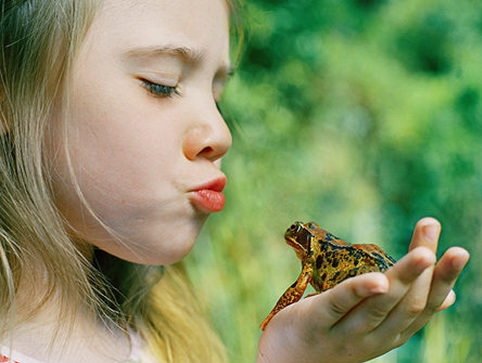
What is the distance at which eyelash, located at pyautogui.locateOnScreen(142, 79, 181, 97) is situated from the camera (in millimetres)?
769

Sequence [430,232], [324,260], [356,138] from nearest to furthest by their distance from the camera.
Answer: [430,232] → [324,260] → [356,138]

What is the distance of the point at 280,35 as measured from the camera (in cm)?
161

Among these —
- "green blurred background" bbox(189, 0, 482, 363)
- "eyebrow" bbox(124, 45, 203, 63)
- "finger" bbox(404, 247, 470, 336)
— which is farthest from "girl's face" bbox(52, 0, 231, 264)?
"green blurred background" bbox(189, 0, 482, 363)

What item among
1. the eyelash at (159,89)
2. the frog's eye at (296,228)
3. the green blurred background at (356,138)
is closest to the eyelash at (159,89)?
the eyelash at (159,89)

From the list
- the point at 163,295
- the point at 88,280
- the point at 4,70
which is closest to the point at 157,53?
the point at 4,70

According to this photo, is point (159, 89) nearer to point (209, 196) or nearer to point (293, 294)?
point (209, 196)

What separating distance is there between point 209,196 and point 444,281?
0.82 feet

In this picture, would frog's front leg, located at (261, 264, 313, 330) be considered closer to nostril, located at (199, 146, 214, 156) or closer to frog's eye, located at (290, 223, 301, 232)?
frog's eye, located at (290, 223, 301, 232)

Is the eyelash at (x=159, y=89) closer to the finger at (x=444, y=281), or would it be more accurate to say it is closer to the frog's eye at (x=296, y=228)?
the frog's eye at (x=296, y=228)

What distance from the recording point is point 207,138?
781 mm

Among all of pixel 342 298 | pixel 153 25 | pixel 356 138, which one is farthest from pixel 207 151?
pixel 356 138

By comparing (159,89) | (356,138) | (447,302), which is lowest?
(356,138)

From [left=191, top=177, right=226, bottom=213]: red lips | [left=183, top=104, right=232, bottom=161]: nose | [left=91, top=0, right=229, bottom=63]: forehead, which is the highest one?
[left=91, top=0, right=229, bottom=63]: forehead

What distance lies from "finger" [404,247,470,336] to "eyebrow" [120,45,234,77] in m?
0.30
